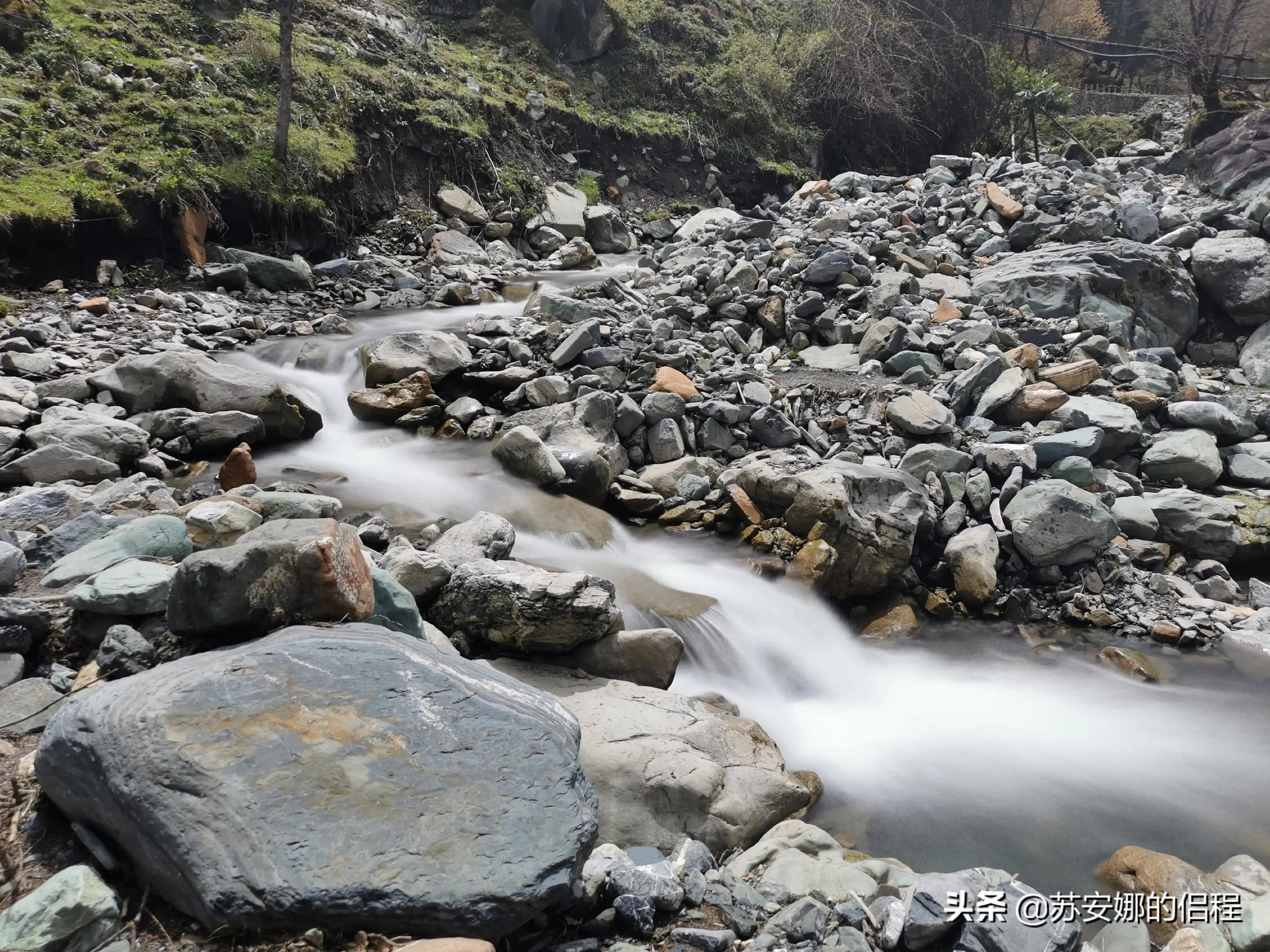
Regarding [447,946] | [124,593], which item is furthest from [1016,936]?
[124,593]

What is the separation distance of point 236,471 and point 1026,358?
7973 millimetres

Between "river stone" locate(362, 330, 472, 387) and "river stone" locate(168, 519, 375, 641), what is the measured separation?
5333 millimetres

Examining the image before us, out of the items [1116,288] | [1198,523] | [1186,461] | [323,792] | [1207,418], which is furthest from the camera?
[1116,288]

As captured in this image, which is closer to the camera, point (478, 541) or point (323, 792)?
point (323, 792)

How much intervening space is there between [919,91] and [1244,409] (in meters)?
16.3

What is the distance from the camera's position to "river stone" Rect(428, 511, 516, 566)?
4.76 m

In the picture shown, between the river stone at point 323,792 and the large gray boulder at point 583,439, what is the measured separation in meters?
4.02

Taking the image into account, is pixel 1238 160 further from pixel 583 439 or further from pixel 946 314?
pixel 583 439

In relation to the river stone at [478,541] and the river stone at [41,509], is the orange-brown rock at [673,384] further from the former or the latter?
A: the river stone at [41,509]

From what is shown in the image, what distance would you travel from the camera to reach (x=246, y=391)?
23.0 ft

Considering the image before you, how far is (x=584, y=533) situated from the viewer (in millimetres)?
6301

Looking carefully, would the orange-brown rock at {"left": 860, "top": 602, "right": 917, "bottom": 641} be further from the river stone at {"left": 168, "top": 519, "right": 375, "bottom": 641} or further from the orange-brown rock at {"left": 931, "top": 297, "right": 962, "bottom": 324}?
the orange-brown rock at {"left": 931, "top": 297, "right": 962, "bottom": 324}

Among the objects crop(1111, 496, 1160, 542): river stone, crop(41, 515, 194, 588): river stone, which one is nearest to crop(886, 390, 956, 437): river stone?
crop(1111, 496, 1160, 542): river stone

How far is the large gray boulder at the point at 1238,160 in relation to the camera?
39.6 feet
